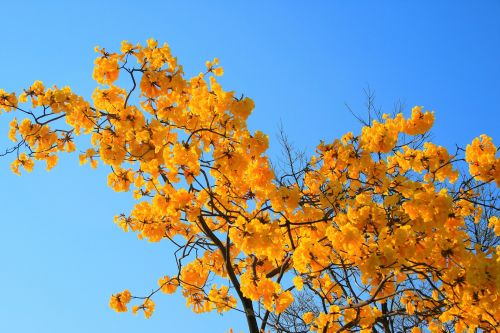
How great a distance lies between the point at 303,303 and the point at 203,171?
290 inches

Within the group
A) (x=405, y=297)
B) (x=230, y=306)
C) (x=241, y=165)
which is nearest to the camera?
(x=241, y=165)

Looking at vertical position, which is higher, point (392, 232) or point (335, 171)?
point (335, 171)

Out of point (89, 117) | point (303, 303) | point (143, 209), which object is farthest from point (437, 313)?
point (303, 303)

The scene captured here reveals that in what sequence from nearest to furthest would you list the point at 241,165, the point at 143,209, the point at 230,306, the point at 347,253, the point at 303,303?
the point at 347,253, the point at 241,165, the point at 143,209, the point at 230,306, the point at 303,303

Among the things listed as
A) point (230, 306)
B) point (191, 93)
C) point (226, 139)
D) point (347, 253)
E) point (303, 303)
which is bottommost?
point (347, 253)

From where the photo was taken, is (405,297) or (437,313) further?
(405,297)

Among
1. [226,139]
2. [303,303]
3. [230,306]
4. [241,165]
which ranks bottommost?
[230,306]

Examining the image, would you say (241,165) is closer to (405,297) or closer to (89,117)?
(89,117)

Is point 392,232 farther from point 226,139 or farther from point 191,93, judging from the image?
point 191,93

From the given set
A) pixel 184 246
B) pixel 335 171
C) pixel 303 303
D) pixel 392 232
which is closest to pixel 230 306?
pixel 184 246

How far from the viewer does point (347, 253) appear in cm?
411

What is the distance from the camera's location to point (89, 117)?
4.95 meters

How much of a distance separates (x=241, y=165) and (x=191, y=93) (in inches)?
54.8

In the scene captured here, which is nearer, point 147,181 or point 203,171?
point 203,171
